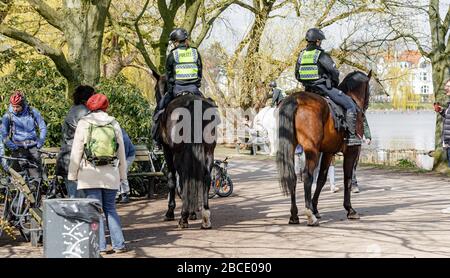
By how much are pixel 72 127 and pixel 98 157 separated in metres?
1.00

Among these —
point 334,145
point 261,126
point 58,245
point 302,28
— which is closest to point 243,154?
point 261,126

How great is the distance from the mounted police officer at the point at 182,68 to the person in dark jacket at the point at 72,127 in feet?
6.87

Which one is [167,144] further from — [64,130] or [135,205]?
[135,205]

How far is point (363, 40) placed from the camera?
85.5 feet

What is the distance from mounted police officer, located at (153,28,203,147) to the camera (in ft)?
38.0

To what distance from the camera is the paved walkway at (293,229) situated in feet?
29.3

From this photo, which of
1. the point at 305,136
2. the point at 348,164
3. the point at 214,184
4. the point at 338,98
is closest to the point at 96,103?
the point at 305,136

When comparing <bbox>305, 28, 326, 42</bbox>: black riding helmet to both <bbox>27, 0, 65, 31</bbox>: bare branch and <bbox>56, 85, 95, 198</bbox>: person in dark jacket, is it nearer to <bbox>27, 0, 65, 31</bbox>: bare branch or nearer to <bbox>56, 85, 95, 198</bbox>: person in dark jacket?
<bbox>56, 85, 95, 198</bbox>: person in dark jacket

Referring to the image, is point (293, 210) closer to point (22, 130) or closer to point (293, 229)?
point (293, 229)

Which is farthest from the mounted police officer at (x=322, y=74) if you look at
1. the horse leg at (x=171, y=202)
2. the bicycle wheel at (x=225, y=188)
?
the bicycle wheel at (x=225, y=188)

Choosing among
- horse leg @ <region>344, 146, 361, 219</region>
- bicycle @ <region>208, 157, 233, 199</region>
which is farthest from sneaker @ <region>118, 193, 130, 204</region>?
horse leg @ <region>344, 146, 361, 219</region>

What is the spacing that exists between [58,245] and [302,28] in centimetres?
2841

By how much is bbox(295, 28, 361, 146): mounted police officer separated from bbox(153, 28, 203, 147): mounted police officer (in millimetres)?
1600

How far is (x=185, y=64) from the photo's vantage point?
38.0 ft
